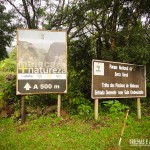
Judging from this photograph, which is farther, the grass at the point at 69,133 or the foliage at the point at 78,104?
the foliage at the point at 78,104

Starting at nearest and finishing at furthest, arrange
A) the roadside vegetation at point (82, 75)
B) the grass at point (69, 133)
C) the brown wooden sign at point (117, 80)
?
the grass at point (69, 133) → the roadside vegetation at point (82, 75) → the brown wooden sign at point (117, 80)

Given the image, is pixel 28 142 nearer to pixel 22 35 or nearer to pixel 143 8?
pixel 22 35

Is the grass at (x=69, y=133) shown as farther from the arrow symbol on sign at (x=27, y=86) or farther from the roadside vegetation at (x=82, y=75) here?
the arrow symbol on sign at (x=27, y=86)

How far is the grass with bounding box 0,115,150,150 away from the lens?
6168mm

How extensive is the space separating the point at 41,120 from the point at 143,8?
6536mm

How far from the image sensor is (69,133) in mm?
7035

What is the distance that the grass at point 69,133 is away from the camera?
6168 mm

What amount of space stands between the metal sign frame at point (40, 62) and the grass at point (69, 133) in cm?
107

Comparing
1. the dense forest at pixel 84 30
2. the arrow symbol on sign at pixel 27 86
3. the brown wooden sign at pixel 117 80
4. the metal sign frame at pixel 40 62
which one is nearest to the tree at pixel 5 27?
the dense forest at pixel 84 30

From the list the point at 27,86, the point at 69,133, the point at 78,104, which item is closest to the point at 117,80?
the point at 78,104

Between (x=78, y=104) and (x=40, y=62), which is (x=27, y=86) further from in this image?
(x=78, y=104)

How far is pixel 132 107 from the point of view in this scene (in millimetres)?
9836

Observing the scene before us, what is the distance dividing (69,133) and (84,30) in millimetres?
4917

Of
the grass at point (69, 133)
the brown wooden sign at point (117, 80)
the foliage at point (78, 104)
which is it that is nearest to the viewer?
the grass at point (69, 133)
